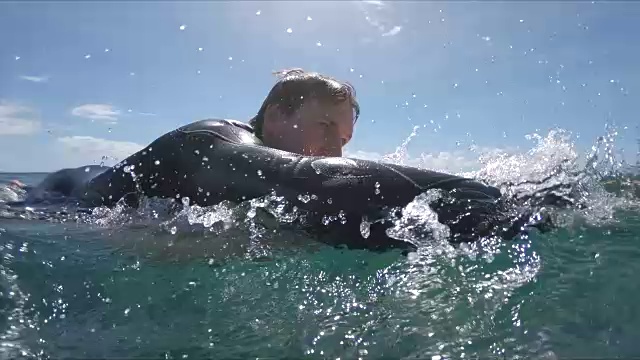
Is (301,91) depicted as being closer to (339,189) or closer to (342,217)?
(339,189)

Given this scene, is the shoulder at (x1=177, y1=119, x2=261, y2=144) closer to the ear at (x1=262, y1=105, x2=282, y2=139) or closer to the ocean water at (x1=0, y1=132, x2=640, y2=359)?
the ear at (x1=262, y1=105, x2=282, y2=139)

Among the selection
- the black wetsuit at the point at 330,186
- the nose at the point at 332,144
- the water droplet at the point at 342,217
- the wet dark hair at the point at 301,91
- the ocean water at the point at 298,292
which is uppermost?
the wet dark hair at the point at 301,91

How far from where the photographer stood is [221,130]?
3750mm

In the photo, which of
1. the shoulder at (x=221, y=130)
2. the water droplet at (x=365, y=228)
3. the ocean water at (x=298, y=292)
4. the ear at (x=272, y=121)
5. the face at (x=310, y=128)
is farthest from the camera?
the ear at (x=272, y=121)

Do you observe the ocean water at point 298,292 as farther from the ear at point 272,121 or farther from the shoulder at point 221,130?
the ear at point 272,121

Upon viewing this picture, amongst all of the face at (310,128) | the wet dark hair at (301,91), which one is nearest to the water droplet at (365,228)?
the face at (310,128)

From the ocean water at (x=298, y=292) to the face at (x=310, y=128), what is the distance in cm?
105

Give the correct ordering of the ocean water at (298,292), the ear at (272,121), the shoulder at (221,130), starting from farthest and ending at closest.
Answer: the ear at (272,121) < the shoulder at (221,130) < the ocean water at (298,292)

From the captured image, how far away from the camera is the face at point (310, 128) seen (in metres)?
4.19

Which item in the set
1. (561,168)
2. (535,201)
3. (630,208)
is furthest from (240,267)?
(630,208)

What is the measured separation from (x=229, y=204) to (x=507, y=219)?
5.46 ft

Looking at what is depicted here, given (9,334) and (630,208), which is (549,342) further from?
(630,208)

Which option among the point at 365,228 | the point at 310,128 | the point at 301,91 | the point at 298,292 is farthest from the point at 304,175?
the point at 301,91

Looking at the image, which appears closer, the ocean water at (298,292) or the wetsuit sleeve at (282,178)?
the ocean water at (298,292)
